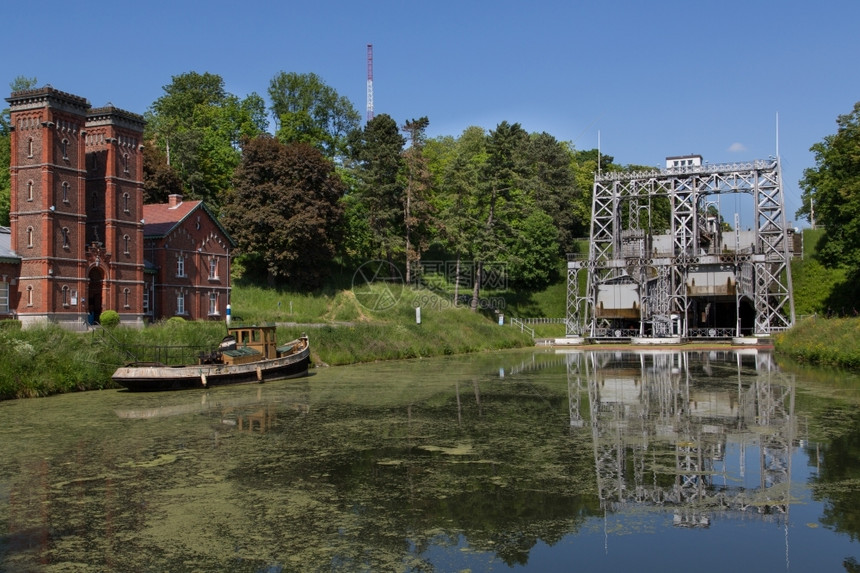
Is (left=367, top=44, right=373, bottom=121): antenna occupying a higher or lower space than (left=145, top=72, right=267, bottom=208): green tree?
higher

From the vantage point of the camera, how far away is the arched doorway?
140ft

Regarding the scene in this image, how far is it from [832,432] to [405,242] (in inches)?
2018

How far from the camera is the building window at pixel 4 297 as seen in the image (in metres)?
38.4

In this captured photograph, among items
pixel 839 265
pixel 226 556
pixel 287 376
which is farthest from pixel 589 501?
pixel 839 265

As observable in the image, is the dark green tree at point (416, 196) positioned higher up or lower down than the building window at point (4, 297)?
higher up

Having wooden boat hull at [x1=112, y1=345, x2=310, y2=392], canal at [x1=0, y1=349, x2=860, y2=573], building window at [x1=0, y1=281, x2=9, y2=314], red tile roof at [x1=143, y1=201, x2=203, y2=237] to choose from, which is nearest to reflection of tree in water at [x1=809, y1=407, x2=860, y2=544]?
canal at [x1=0, y1=349, x2=860, y2=573]

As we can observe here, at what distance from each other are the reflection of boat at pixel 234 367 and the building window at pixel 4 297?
13347mm

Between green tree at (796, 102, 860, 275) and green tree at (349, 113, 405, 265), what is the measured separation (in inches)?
1260

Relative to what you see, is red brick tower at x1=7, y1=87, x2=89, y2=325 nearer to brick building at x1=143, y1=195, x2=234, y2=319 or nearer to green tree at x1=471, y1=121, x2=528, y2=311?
brick building at x1=143, y1=195, x2=234, y2=319

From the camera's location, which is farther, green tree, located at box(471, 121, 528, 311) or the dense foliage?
green tree, located at box(471, 121, 528, 311)

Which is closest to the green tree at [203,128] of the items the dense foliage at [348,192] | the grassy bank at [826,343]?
the dense foliage at [348,192]

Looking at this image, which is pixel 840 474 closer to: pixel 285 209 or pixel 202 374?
pixel 202 374

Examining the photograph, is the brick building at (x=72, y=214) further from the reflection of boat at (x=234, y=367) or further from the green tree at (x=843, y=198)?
the green tree at (x=843, y=198)

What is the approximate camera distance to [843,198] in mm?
49594
